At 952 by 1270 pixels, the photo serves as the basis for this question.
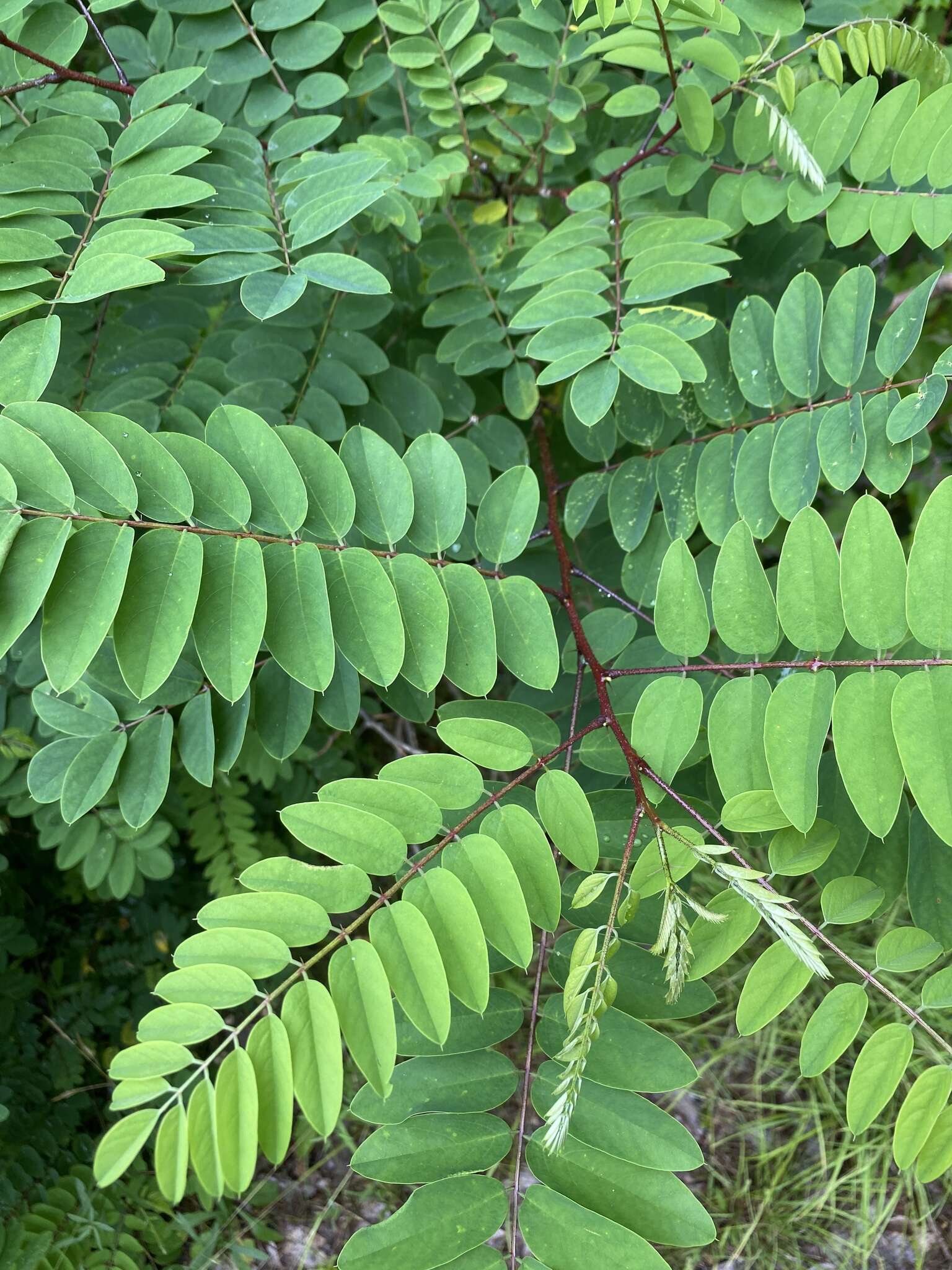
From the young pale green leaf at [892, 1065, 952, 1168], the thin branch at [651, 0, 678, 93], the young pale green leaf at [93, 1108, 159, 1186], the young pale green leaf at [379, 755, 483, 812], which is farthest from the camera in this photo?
the thin branch at [651, 0, 678, 93]

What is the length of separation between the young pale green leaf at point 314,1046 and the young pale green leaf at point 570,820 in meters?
0.30

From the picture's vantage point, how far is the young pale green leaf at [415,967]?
861mm

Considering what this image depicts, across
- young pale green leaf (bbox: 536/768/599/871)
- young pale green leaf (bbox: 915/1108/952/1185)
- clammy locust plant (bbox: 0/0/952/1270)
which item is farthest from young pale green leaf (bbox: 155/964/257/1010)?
young pale green leaf (bbox: 915/1108/952/1185)

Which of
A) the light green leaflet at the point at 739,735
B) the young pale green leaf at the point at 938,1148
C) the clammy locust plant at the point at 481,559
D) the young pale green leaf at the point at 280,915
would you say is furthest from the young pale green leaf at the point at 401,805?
the young pale green leaf at the point at 938,1148

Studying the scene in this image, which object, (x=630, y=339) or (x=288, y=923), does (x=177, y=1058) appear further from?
(x=630, y=339)

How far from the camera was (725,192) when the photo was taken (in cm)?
140

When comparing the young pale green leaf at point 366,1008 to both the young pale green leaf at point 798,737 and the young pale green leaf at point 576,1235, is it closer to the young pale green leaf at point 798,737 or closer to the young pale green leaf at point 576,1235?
the young pale green leaf at point 576,1235

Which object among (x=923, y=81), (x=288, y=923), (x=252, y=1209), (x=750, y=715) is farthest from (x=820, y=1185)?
(x=923, y=81)

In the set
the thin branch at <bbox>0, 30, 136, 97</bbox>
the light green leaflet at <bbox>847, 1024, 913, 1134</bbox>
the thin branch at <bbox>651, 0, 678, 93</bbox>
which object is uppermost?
the thin branch at <bbox>0, 30, 136, 97</bbox>

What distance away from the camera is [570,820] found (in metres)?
1.00

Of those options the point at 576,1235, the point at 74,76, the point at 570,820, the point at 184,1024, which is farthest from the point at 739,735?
the point at 74,76

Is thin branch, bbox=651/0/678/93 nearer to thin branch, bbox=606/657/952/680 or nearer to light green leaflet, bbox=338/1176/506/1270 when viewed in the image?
thin branch, bbox=606/657/952/680

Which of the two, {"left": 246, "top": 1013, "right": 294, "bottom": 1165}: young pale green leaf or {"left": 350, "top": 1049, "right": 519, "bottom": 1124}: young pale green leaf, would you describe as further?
{"left": 350, "top": 1049, "right": 519, "bottom": 1124}: young pale green leaf

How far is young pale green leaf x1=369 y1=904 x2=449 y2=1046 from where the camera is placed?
0.86m
